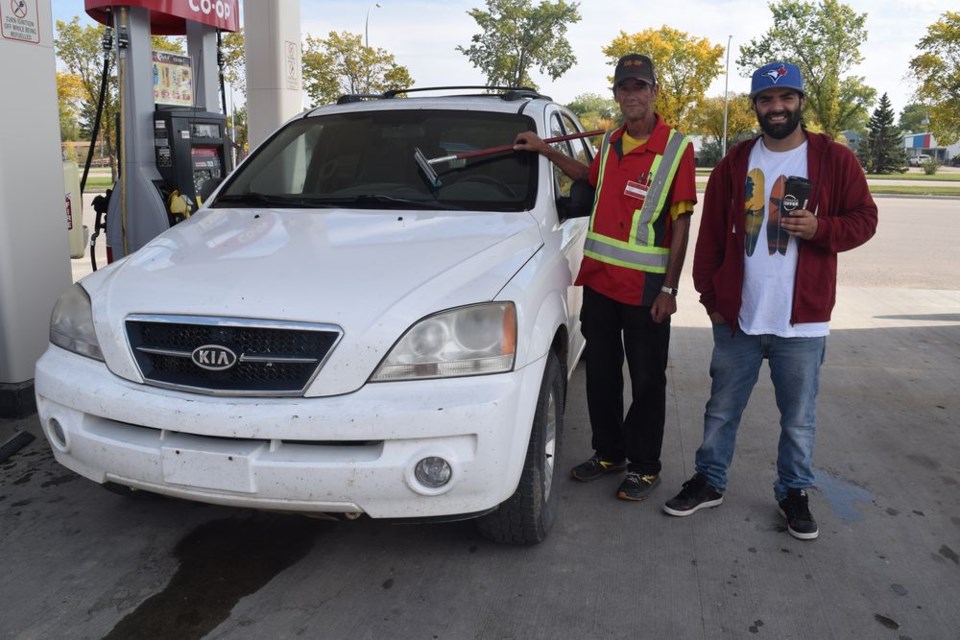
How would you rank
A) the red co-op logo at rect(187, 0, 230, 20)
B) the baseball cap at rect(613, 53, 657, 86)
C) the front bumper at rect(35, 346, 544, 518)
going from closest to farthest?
1. the front bumper at rect(35, 346, 544, 518)
2. the baseball cap at rect(613, 53, 657, 86)
3. the red co-op logo at rect(187, 0, 230, 20)

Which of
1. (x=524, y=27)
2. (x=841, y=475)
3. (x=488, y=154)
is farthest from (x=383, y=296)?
(x=524, y=27)

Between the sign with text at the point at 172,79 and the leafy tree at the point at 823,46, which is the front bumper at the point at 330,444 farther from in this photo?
→ the leafy tree at the point at 823,46

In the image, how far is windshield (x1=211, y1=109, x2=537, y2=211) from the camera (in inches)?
147

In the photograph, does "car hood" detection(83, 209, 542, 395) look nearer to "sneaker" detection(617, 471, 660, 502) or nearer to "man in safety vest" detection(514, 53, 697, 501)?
"man in safety vest" detection(514, 53, 697, 501)

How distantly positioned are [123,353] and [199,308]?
1.01 ft

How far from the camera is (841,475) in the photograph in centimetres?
399

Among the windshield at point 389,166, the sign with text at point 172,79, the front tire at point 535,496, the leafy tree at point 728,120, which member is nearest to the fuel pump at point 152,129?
the sign with text at point 172,79

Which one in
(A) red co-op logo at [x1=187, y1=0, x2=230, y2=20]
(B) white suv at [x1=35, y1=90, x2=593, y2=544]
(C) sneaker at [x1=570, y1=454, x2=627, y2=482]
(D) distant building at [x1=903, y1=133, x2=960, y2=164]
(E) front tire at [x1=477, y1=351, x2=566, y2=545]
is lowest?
(C) sneaker at [x1=570, y1=454, x2=627, y2=482]

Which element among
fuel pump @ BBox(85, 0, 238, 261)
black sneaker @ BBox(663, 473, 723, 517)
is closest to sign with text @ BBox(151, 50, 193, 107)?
fuel pump @ BBox(85, 0, 238, 261)

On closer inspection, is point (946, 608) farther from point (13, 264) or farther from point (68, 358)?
point (13, 264)

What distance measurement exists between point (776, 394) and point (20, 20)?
4164 millimetres

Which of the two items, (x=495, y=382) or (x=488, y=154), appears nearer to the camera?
(x=495, y=382)

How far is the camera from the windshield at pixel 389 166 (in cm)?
374

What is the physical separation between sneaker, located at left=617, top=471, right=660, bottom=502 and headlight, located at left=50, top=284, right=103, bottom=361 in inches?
85.7
